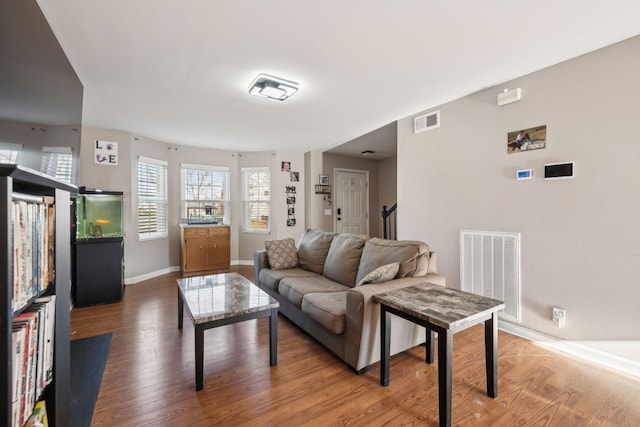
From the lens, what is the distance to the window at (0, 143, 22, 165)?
1299mm

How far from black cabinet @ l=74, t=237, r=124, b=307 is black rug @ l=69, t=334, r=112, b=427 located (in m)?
1.12

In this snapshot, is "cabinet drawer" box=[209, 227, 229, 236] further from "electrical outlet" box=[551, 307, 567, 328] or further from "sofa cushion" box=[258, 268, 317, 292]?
"electrical outlet" box=[551, 307, 567, 328]

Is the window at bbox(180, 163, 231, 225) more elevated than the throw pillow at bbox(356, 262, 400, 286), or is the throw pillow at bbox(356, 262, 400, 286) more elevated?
the window at bbox(180, 163, 231, 225)

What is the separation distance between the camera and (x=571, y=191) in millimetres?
2258

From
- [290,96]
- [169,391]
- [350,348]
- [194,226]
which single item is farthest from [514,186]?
[194,226]

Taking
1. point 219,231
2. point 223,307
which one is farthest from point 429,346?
point 219,231

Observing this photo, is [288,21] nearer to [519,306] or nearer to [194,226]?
[519,306]

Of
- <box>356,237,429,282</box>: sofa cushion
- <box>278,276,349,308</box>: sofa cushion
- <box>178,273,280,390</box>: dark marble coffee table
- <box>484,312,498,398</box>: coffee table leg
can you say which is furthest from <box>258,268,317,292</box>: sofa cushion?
<box>484,312,498,398</box>: coffee table leg

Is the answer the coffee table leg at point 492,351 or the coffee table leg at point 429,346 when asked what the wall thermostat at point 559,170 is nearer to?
the coffee table leg at point 492,351

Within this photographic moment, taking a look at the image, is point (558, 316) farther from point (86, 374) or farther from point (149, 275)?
point (149, 275)

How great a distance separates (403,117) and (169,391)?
12.1ft

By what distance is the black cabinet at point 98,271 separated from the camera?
338cm

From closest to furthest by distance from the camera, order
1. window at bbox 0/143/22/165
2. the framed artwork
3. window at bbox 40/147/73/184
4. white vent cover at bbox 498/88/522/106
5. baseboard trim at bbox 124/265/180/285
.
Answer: window at bbox 0/143/22/165
window at bbox 40/147/73/184
the framed artwork
white vent cover at bbox 498/88/522/106
baseboard trim at bbox 124/265/180/285

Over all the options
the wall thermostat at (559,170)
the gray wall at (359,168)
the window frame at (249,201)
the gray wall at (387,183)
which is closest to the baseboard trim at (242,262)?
the window frame at (249,201)
